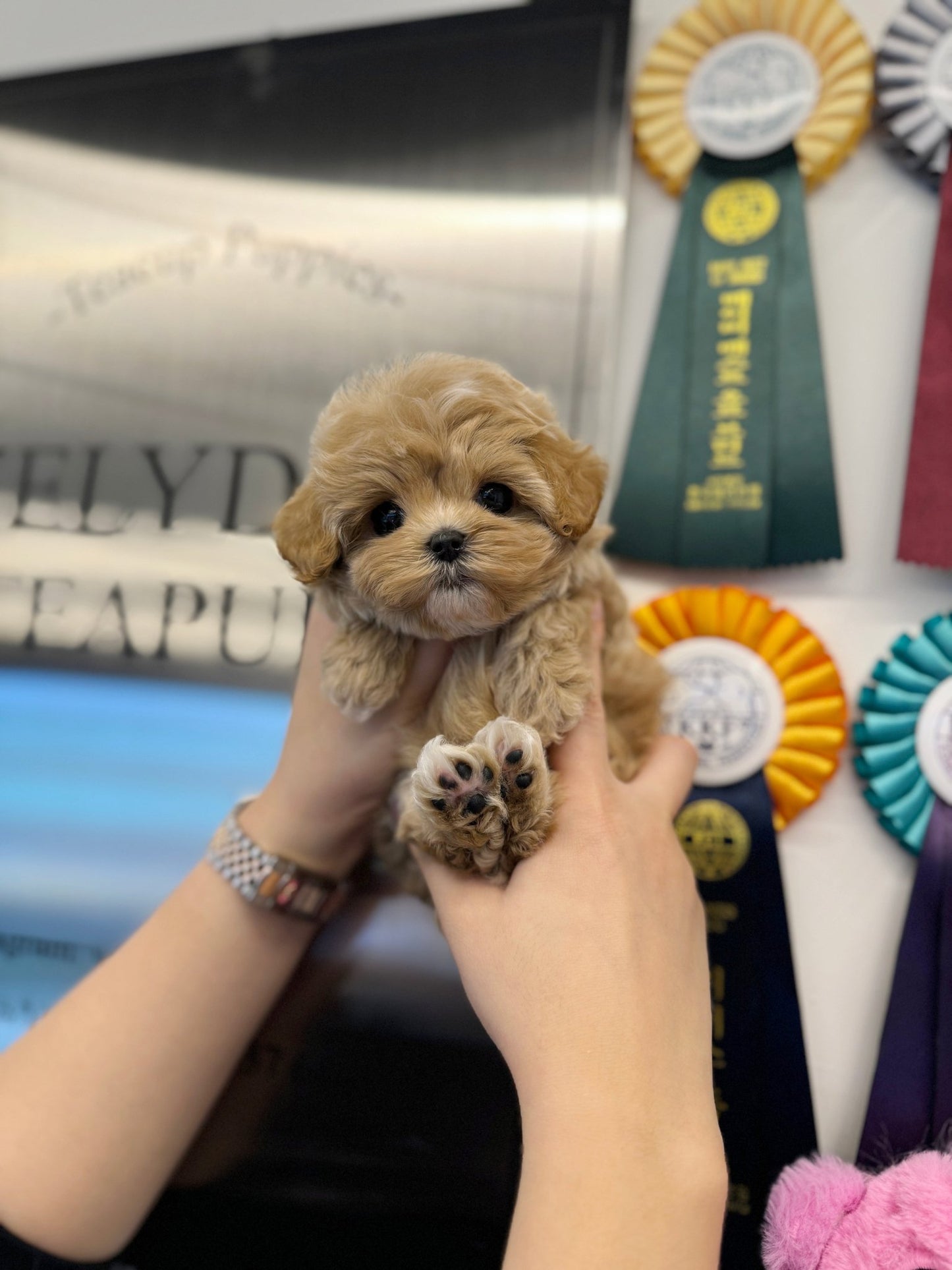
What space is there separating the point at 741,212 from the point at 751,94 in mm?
184

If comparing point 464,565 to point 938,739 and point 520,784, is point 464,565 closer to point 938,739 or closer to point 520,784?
point 520,784

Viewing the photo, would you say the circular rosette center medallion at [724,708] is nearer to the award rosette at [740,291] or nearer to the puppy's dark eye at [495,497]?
the award rosette at [740,291]

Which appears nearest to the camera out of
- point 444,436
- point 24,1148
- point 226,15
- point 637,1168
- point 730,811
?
point 637,1168

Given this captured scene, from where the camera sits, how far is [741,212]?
1405 mm

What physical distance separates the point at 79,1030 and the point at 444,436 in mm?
988

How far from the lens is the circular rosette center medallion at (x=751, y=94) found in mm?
1355

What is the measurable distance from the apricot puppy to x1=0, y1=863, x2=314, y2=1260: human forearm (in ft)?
1.53

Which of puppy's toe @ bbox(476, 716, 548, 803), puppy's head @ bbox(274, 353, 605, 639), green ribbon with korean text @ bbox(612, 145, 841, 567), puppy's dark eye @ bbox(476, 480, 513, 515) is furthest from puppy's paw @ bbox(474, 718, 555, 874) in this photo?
green ribbon with korean text @ bbox(612, 145, 841, 567)

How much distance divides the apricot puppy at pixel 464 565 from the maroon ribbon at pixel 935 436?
0.61 meters

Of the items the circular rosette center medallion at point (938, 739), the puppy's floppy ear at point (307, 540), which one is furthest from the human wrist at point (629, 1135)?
the circular rosette center medallion at point (938, 739)

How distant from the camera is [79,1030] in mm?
1174

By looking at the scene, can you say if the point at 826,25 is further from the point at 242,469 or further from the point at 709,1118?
the point at 709,1118

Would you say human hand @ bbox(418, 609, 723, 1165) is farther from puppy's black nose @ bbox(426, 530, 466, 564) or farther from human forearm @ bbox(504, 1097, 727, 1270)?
puppy's black nose @ bbox(426, 530, 466, 564)

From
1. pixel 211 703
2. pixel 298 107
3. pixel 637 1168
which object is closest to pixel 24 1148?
pixel 211 703
